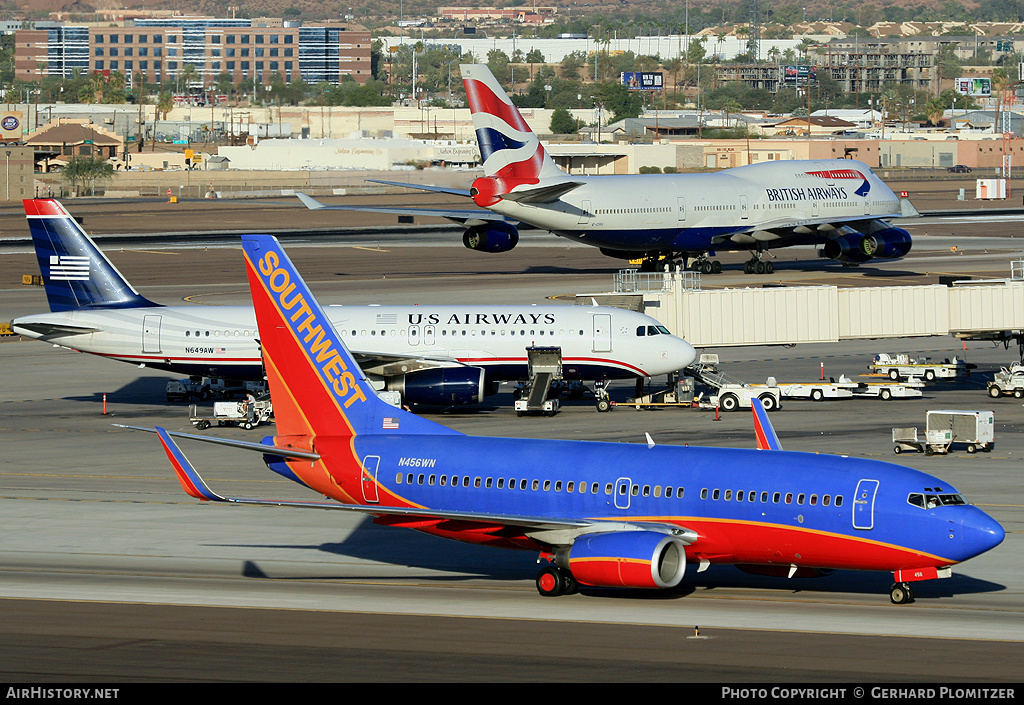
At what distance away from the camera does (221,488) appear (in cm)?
4875

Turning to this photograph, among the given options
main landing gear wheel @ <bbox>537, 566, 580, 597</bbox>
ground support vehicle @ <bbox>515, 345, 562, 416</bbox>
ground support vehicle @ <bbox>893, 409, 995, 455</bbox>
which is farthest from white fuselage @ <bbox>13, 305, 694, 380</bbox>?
main landing gear wheel @ <bbox>537, 566, 580, 597</bbox>

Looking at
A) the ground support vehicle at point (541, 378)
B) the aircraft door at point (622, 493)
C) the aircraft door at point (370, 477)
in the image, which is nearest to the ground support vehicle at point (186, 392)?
the ground support vehicle at point (541, 378)

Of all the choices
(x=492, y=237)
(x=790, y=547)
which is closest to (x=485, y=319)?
(x=790, y=547)

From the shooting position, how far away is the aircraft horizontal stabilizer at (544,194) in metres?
98.3

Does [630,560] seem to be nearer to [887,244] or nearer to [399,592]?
[399,592]

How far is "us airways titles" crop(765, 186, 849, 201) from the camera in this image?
354 feet

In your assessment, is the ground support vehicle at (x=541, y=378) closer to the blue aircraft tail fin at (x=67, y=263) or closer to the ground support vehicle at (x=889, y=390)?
the ground support vehicle at (x=889, y=390)

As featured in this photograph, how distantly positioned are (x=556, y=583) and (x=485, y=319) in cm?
3192

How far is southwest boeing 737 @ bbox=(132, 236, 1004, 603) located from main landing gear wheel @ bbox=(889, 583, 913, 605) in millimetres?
35

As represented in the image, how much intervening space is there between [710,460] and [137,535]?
715 inches

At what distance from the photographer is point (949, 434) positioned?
5344 cm

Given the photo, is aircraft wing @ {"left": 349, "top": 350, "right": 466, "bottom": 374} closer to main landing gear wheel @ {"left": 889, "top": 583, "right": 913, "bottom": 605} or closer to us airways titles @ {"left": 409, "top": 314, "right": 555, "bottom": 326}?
us airways titles @ {"left": 409, "top": 314, "right": 555, "bottom": 326}

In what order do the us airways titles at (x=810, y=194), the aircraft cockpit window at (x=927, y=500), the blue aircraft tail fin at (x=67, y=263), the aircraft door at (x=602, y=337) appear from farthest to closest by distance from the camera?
the us airways titles at (x=810, y=194) → the blue aircraft tail fin at (x=67, y=263) → the aircraft door at (x=602, y=337) → the aircraft cockpit window at (x=927, y=500)

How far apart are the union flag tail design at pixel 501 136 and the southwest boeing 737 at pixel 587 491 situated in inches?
2304
